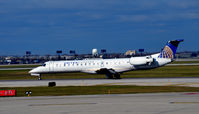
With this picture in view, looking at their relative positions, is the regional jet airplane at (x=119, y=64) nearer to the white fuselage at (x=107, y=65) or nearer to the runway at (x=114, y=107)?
the white fuselage at (x=107, y=65)

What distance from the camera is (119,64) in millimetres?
51812

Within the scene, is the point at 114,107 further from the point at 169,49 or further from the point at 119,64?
the point at 169,49

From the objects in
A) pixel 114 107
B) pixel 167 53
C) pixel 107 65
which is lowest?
pixel 114 107

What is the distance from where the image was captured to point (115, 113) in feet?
61.0

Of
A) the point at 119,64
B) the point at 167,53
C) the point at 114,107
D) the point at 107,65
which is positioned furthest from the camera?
the point at 107,65

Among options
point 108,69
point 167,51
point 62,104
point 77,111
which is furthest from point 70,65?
point 77,111

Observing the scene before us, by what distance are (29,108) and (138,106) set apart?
6961mm

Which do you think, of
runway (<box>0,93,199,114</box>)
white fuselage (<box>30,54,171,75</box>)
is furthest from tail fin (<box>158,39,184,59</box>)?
runway (<box>0,93,199,114</box>)

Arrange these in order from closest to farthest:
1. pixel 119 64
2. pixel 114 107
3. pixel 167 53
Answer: pixel 114 107 < pixel 167 53 < pixel 119 64

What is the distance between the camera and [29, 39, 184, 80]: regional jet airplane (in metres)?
50.4

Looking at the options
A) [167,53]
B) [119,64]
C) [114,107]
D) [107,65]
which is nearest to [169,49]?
[167,53]

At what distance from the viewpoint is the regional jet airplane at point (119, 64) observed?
50.4 metres

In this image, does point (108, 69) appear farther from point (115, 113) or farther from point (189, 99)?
point (115, 113)

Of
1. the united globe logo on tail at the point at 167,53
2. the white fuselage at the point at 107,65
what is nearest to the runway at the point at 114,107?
the white fuselage at the point at 107,65
